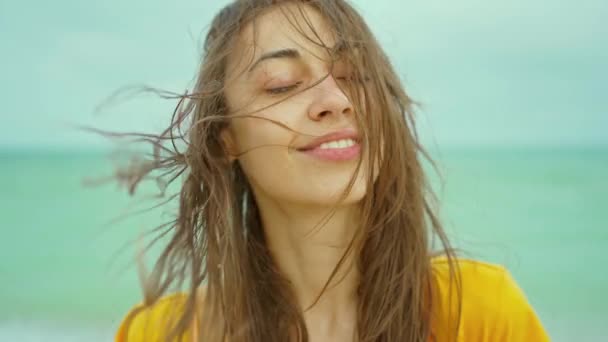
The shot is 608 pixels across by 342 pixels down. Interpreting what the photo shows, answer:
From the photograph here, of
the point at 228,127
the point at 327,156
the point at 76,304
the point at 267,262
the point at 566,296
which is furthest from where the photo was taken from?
the point at 76,304

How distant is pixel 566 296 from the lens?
5.44 metres

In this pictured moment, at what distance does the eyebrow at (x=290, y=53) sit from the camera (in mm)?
1720

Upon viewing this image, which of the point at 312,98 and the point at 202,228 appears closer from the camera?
the point at 312,98

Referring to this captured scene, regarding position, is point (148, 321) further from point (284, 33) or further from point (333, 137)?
point (284, 33)

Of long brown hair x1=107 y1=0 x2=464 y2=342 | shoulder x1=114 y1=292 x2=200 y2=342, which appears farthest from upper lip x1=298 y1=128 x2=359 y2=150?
shoulder x1=114 y1=292 x2=200 y2=342

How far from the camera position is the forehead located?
174 cm

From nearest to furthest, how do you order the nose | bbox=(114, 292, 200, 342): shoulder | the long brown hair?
the nose < the long brown hair < bbox=(114, 292, 200, 342): shoulder

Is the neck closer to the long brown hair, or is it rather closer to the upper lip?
the long brown hair

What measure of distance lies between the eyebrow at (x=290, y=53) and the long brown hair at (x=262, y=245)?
0.02 m

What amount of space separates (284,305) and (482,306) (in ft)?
2.17

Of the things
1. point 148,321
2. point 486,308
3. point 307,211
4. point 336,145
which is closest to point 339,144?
point 336,145

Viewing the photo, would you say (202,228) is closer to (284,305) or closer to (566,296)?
(284,305)

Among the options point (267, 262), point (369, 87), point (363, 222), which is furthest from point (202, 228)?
point (369, 87)

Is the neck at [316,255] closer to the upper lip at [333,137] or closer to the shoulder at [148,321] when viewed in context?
the upper lip at [333,137]
